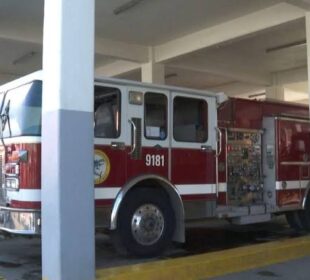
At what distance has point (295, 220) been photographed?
1088 cm

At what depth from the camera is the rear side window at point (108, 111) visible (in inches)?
307

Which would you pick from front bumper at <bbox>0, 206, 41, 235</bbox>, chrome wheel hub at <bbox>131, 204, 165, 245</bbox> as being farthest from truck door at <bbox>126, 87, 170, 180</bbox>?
front bumper at <bbox>0, 206, 41, 235</bbox>

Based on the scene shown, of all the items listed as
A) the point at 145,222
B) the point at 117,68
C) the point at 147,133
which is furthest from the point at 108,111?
the point at 117,68

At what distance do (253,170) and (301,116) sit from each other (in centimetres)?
166

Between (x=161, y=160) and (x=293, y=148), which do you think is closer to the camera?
(x=161, y=160)

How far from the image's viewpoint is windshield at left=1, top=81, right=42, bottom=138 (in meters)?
7.26

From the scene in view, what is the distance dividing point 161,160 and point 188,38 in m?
8.36

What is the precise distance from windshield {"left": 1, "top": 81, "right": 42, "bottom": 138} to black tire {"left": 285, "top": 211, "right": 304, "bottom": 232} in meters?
5.68

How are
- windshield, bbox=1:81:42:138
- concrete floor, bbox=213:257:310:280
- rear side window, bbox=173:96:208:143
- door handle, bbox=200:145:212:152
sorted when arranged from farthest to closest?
door handle, bbox=200:145:212:152, rear side window, bbox=173:96:208:143, windshield, bbox=1:81:42:138, concrete floor, bbox=213:257:310:280

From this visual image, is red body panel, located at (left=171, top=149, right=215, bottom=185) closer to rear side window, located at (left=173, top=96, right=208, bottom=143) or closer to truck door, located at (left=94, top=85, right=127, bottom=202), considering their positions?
rear side window, located at (left=173, top=96, right=208, bottom=143)

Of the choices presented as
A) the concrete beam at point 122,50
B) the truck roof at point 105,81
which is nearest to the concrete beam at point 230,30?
the concrete beam at point 122,50

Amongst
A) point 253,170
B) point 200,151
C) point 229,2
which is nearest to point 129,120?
point 200,151

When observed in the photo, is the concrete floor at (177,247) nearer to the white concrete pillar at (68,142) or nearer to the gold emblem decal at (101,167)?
the gold emblem decal at (101,167)

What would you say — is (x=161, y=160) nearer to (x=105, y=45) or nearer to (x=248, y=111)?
(x=248, y=111)
